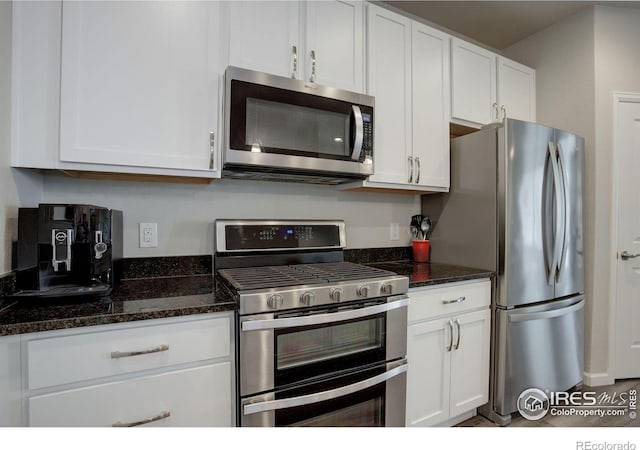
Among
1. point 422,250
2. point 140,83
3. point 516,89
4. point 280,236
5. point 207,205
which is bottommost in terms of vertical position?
point 422,250

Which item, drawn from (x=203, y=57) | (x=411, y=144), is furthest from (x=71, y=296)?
(x=411, y=144)

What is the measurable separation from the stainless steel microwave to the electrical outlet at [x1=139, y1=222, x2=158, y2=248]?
0.46m

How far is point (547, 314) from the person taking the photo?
6.15ft

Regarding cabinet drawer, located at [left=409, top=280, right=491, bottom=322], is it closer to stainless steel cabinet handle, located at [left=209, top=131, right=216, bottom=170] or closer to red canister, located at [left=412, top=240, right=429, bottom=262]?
red canister, located at [left=412, top=240, right=429, bottom=262]

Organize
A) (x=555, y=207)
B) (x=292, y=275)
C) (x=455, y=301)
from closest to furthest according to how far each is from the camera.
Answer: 1. (x=292, y=275)
2. (x=455, y=301)
3. (x=555, y=207)

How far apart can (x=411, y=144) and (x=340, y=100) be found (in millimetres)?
577

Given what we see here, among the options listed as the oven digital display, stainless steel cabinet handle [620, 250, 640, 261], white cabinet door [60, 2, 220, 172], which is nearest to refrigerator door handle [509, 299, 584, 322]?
stainless steel cabinet handle [620, 250, 640, 261]

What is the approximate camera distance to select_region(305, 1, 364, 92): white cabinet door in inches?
64.0

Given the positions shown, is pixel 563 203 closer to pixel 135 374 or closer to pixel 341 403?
pixel 341 403

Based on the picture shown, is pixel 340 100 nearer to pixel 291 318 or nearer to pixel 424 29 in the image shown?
pixel 424 29

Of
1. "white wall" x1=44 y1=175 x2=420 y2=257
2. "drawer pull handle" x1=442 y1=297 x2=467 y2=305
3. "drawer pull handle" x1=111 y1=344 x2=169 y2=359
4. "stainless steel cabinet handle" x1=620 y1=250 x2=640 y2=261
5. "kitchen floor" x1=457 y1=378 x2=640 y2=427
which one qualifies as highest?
"white wall" x1=44 y1=175 x2=420 y2=257

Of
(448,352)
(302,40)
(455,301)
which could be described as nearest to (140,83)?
(302,40)

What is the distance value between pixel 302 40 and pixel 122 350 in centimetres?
158

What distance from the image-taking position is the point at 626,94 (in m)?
2.30
